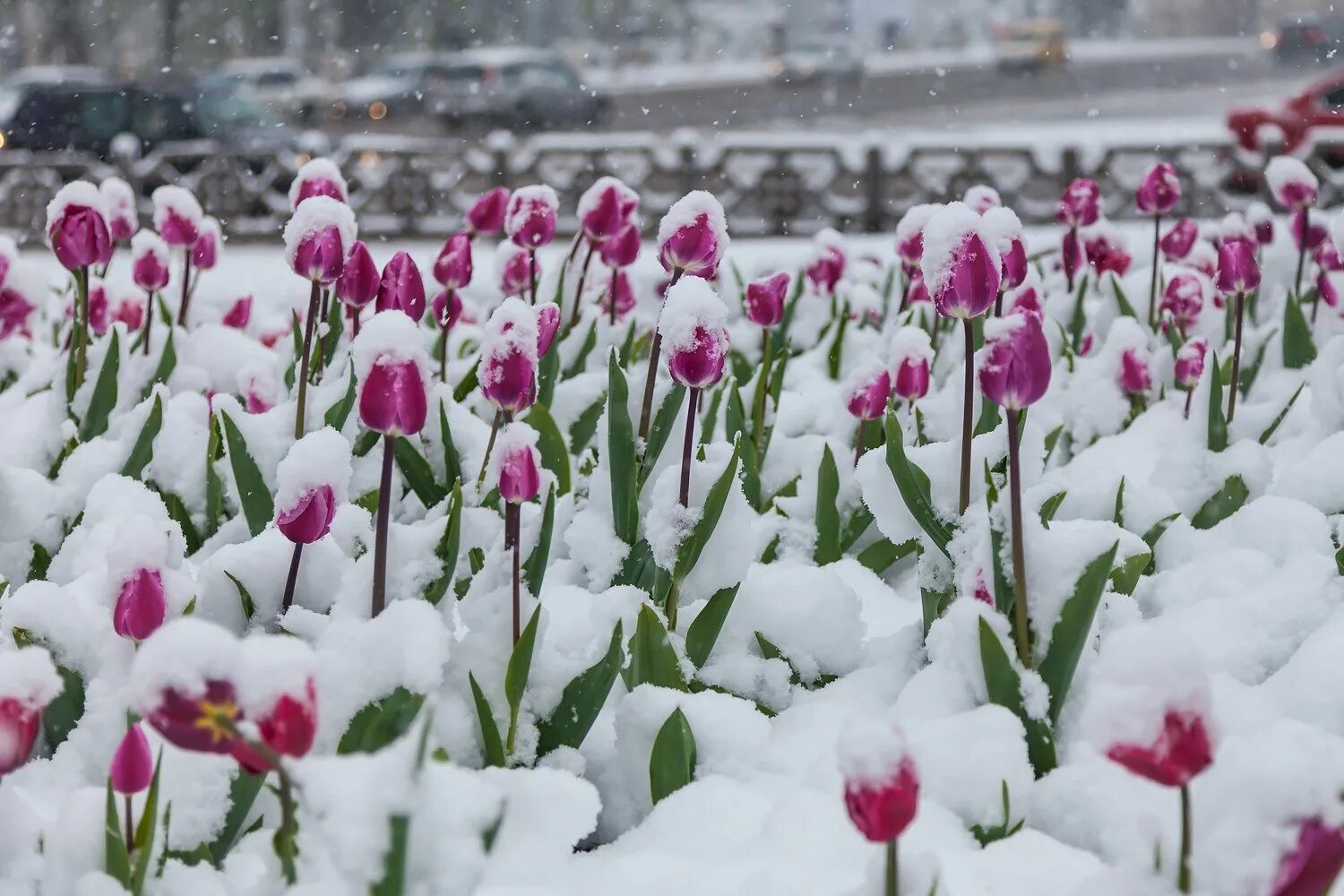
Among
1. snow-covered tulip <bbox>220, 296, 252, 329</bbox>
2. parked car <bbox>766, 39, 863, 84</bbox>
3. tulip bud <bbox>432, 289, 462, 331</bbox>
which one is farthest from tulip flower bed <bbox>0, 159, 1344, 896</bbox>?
parked car <bbox>766, 39, 863, 84</bbox>

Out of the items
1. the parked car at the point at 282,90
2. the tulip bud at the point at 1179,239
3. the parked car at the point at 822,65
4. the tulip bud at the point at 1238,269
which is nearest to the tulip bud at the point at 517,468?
the tulip bud at the point at 1238,269

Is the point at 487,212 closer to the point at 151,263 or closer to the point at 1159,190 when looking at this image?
the point at 151,263

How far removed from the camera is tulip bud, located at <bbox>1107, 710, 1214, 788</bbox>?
81cm

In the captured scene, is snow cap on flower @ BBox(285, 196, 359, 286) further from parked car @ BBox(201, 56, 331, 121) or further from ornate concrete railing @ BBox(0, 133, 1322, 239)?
parked car @ BBox(201, 56, 331, 121)

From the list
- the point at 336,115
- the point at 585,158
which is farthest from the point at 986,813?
the point at 336,115

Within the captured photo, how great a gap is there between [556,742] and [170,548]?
1.68 feet

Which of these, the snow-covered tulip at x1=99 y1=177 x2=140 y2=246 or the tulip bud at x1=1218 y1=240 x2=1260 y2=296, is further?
the snow-covered tulip at x1=99 y1=177 x2=140 y2=246

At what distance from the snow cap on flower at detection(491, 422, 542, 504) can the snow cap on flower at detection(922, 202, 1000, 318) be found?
47 centimetres

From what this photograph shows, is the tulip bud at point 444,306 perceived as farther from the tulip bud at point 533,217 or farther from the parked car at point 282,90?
the parked car at point 282,90

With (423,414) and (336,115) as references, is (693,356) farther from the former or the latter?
(336,115)

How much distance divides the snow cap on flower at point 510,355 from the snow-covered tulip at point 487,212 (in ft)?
4.48

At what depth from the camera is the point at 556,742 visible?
4.66 ft

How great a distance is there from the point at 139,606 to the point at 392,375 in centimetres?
34

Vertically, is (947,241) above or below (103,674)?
above
